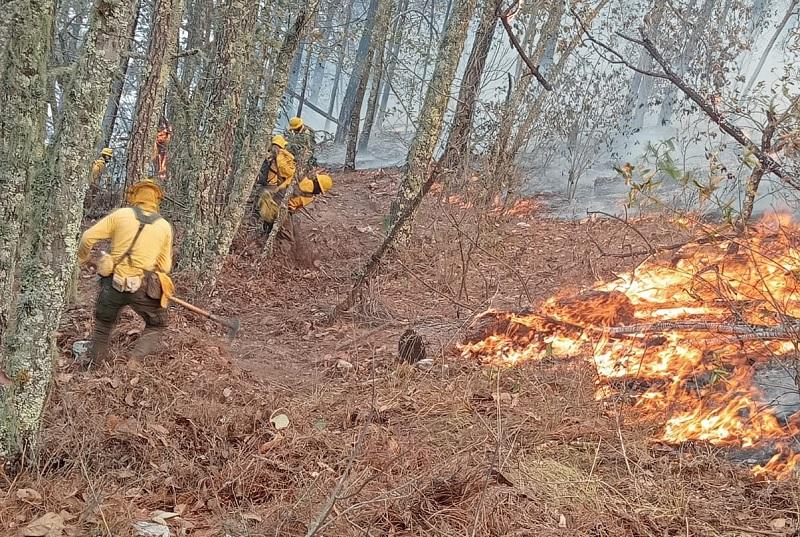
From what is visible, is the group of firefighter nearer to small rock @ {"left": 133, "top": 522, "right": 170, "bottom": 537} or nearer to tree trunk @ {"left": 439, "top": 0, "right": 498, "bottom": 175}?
small rock @ {"left": 133, "top": 522, "right": 170, "bottom": 537}

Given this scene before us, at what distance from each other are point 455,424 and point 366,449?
0.74 metres

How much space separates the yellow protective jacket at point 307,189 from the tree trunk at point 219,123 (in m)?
2.21

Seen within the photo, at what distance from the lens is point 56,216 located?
341 centimetres

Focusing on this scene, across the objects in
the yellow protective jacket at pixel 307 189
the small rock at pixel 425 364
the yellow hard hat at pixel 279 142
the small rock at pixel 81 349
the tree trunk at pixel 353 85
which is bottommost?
the small rock at pixel 81 349

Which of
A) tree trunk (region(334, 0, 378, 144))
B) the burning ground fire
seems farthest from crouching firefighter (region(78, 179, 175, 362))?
tree trunk (region(334, 0, 378, 144))

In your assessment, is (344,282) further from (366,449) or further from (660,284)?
(366,449)

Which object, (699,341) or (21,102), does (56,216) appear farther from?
(699,341)

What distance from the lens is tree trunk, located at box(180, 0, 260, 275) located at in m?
7.04

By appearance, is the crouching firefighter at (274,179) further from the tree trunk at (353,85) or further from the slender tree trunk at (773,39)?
the slender tree trunk at (773,39)

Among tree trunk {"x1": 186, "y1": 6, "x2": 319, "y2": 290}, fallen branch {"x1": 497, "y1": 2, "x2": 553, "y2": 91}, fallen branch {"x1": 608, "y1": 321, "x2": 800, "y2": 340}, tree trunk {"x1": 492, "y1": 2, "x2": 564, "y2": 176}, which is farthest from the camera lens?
tree trunk {"x1": 492, "y1": 2, "x2": 564, "y2": 176}

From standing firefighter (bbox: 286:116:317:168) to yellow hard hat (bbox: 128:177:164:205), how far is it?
4688 mm

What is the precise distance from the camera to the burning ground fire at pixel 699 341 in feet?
14.0

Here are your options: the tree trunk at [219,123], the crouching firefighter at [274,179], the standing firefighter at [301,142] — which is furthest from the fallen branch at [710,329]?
the standing firefighter at [301,142]

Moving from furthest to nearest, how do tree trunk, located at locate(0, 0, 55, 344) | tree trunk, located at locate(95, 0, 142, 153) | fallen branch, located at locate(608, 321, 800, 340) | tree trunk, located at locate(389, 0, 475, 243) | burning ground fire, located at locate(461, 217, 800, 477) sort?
tree trunk, located at locate(389, 0, 475, 243) < fallen branch, located at locate(608, 321, 800, 340) < burning ground fire, located at locate(461, 217, 800, 477) < tree trunk, located at locate(95, 0, 142, 153) < tree trunk, located at locate(0, 0, 55, 344)
